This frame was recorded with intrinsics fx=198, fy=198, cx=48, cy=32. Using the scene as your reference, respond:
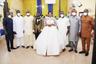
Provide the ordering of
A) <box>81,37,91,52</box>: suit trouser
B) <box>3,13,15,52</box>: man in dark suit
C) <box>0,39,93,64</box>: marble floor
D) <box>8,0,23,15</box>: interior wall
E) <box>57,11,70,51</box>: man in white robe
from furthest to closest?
<box>57,11,70,51</box>: man in white robe → <box>0,39,93,64</box>: marble floor → <box>81,37,91,52</box>: suit trouser → <box>3,13,15,52</box>: man in dark suit → <box>8,0,23,15</box>: interior wall

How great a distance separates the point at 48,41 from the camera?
3.03 meters

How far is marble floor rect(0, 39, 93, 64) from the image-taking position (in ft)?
8.84

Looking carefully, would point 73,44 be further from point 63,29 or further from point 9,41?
point 9,41

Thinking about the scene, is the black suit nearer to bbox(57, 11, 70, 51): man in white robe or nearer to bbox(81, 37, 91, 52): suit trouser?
bbox(57, 11, 70, 51): man in white robe

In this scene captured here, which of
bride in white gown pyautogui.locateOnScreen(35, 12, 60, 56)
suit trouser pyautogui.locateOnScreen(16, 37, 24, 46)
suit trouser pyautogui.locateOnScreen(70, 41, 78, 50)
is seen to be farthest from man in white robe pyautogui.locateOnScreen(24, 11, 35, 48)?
suit trouser pyautogui.locateOnScreen(70, 41, 78, 50)

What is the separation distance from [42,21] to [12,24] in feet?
1.45

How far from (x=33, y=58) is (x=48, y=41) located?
0.37 metres

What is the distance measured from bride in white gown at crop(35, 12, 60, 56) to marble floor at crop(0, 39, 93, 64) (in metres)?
0.14

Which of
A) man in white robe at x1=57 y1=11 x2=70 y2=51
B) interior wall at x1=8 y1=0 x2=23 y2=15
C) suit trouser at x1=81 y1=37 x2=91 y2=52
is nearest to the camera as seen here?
interior wall at x1=8 y1=0 x2=23 y2=15

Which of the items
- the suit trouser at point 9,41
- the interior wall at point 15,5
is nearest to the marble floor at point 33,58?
the suit trouser at point 9,41

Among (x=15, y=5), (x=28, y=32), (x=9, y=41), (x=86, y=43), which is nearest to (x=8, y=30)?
(x=9, y=41)

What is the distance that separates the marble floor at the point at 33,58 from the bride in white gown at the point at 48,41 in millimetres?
135

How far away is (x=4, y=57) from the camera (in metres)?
2.73

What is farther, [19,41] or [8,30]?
[19,41]
